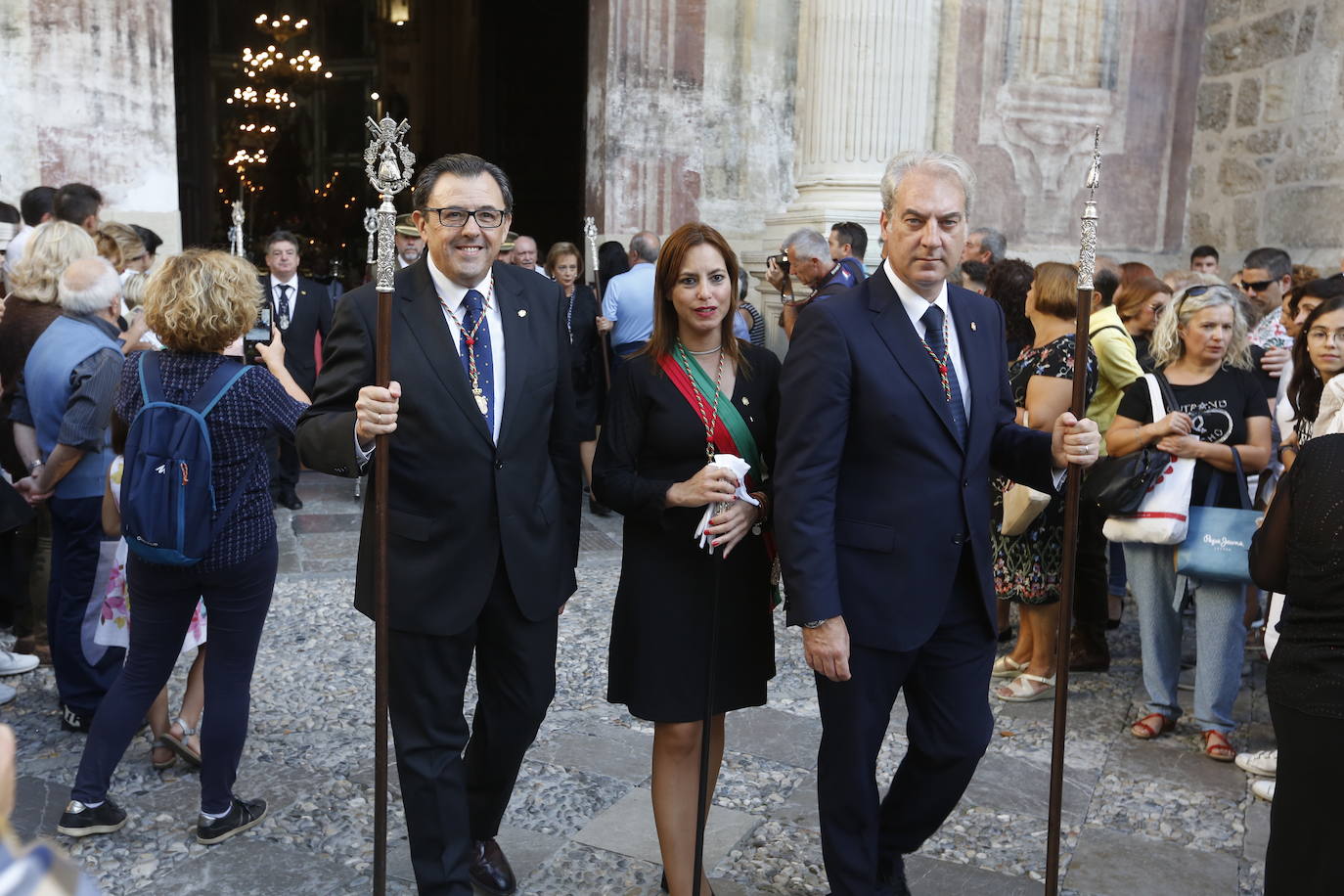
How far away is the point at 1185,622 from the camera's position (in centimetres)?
661

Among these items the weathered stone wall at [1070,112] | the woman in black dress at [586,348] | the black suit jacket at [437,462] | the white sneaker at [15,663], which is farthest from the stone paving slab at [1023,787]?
the weathered stone wall at [1070,112]

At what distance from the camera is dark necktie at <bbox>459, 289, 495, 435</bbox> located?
3.19 metres

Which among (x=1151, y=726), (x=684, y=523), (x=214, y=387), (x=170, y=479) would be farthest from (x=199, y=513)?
(x=1151, y=726)

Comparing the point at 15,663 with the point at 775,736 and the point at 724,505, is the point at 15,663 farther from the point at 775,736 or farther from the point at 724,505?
the point at 724,505

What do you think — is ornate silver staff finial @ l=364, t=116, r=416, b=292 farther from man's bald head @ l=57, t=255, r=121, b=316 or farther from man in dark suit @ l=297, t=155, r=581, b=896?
man's bald head @ l=57, t=255, r=121, b=316

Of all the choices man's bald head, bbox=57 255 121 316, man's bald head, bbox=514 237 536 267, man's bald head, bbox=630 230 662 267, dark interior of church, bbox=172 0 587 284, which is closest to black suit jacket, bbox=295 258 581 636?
man's bald head, bbox=57 255 121 316

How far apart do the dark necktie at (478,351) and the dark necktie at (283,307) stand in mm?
5928

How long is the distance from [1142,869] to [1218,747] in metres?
1.06

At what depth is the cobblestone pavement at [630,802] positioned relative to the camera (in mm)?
3672

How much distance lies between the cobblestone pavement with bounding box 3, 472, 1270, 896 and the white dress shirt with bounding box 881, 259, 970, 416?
59.6 inches

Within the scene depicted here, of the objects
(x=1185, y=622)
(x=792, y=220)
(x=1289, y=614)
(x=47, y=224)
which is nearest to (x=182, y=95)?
(x=792, y=220)

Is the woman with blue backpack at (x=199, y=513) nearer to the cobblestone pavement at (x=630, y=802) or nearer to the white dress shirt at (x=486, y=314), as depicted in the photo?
the cobblestone pavement at (x=630, y=802)

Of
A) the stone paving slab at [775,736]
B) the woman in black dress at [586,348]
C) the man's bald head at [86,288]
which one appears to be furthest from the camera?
the woman in black dress at [586,348]

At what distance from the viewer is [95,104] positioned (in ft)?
28.9
